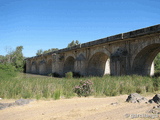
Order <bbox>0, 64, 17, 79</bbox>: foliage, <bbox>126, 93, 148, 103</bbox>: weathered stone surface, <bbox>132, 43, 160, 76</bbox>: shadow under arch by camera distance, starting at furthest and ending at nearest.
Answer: <bbox>0, 64, 17, 79</bbox>: foliage < <bbox>132, 43, 160, 76</bbox>: shadow under arch < <bbox>126, 93, 148, 103</bbox>: weathered stone surface

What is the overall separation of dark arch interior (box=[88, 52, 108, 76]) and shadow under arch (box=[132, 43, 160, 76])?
503 centimetres

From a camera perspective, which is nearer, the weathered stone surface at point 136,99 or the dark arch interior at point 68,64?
the weathered stone surface at point 136,99

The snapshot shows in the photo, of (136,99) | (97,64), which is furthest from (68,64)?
(136,99)

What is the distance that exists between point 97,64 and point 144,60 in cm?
597

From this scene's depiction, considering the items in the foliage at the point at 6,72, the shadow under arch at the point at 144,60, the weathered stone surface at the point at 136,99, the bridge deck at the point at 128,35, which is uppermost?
the bridge deck at the point at 128,35

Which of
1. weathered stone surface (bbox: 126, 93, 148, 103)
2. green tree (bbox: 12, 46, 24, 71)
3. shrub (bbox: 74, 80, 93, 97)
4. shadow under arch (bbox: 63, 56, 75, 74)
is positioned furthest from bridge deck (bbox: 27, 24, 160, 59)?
green tree (bbox: 12, 46, 24, 71)

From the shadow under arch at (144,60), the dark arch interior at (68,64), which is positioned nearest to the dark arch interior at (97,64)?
the shadow under arch at (144,60)

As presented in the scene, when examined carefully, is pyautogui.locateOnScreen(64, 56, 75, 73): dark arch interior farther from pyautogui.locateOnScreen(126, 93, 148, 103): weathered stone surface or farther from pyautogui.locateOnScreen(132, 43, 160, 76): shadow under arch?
pyautogui.locateOnScreen(126, 93, 148, 103): weathered stone surface

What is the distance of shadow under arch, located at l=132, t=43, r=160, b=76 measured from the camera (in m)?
10.4

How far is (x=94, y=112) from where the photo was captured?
3471 mm

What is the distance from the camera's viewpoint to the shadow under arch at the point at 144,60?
34.2 ft

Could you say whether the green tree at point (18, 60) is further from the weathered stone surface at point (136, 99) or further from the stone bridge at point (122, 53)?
the weathered stone surface at point (136, 99)

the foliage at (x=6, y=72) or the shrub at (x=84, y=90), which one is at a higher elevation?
the foliage at (x=6, y=72)

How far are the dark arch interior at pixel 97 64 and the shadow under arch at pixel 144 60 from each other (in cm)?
503
